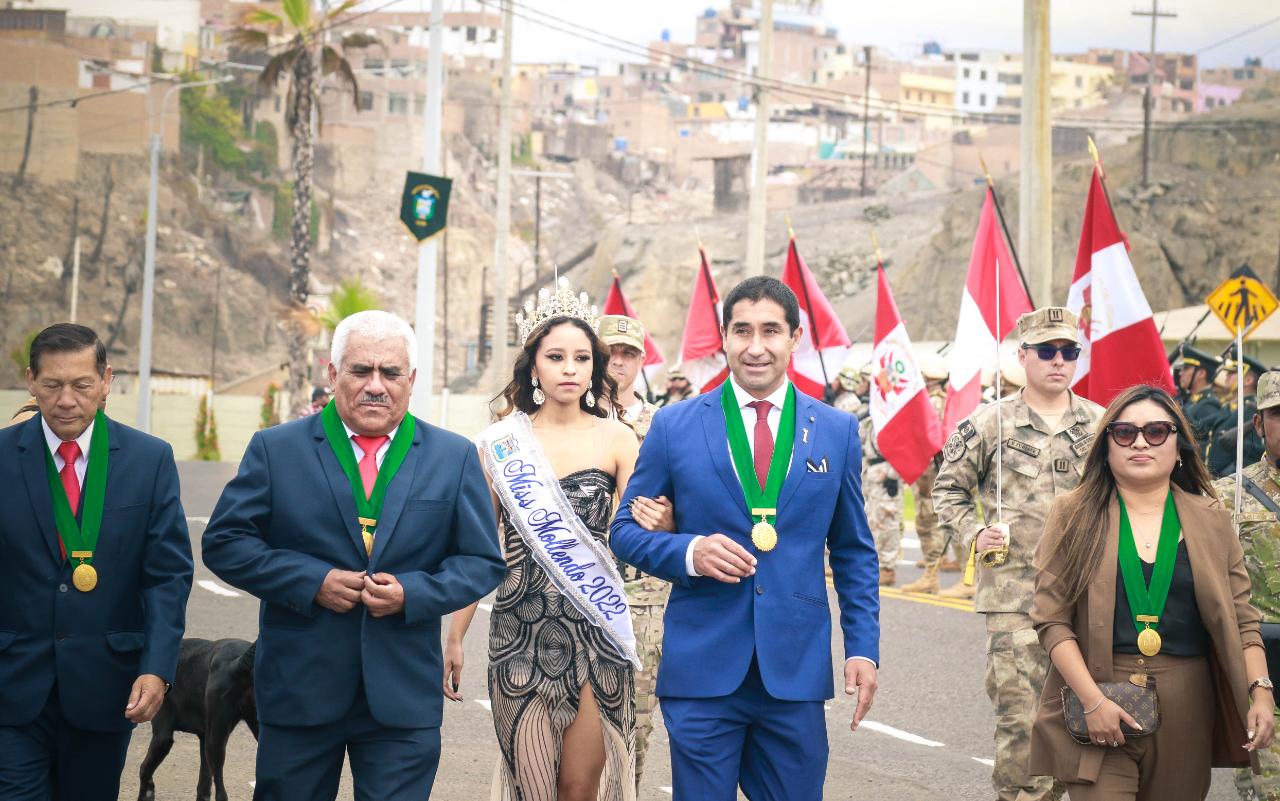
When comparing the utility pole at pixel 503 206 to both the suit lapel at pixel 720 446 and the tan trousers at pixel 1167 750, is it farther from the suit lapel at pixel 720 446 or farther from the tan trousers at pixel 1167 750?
the tan trousers at pixel 1167 750

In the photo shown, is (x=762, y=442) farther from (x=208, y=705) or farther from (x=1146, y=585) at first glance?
(x=208, y=705)

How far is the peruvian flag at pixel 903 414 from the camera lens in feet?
48.7

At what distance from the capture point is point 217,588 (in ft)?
48.3

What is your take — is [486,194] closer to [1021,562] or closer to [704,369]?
[704,369]

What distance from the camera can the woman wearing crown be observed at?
18.9 feet

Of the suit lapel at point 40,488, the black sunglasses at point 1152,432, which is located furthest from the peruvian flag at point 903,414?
the suit lapel at point 40,488

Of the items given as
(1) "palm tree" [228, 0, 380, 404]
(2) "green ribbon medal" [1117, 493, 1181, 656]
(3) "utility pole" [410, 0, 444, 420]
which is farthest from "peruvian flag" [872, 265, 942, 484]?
(1) "palm tree" [228, 0, 380, 404]

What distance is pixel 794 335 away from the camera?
521 centimetres

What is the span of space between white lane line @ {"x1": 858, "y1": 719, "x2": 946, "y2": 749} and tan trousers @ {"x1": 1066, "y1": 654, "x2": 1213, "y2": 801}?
13.3 feet

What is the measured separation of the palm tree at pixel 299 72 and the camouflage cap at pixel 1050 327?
27.7 m

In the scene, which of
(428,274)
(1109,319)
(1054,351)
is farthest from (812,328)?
(1054,351)

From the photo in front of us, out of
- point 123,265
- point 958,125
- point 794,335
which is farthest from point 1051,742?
point 958,125

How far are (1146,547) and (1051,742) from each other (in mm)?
661

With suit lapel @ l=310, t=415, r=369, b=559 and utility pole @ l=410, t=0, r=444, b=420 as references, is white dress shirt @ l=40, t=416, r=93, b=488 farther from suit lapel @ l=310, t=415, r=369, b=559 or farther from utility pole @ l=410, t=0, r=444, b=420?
utility pole @ l=410, t=0, r=444, b=420
